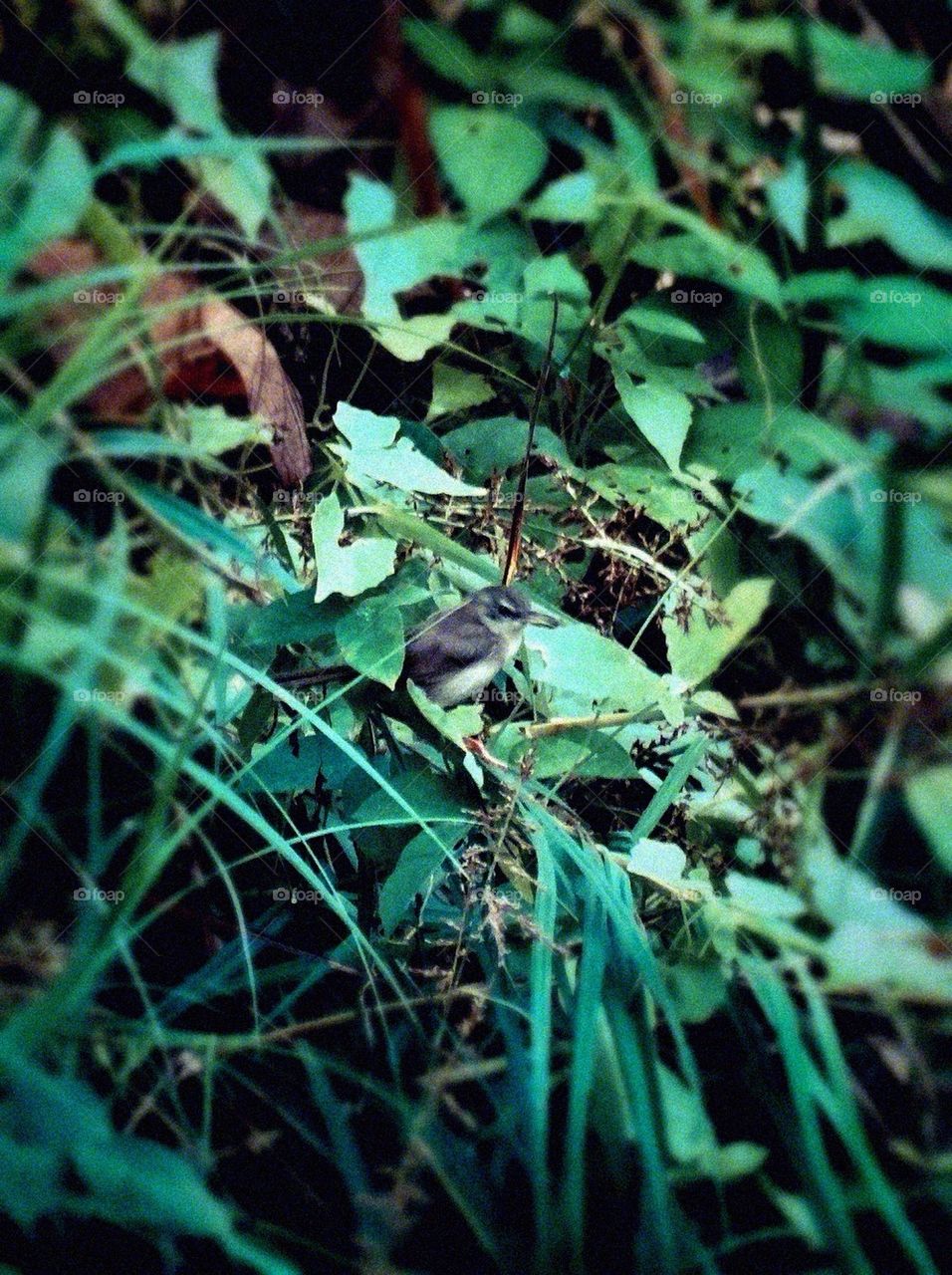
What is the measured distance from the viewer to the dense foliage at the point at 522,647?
1275 mm

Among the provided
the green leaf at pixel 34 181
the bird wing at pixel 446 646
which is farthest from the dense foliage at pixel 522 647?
the bird wing at pixel 446 646

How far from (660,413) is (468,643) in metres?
0.73

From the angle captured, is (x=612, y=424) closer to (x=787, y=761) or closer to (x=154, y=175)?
(x=787, y=761)

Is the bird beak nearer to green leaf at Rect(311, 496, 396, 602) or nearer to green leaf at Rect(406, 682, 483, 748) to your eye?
green leaf at Rect(406, 682, 483, 748)

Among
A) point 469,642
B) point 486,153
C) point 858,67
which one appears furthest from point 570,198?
point 469,642

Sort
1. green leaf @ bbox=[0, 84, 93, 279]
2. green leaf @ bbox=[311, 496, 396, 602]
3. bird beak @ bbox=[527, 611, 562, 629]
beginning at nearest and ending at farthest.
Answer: green leaf @ bbox=[0, 84, 93, 279]
green leaf @ bbox=[311, 496, 396, 602]
bird beak @ bbox=[527, 611, 562, 629]

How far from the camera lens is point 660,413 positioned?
6.19 ft

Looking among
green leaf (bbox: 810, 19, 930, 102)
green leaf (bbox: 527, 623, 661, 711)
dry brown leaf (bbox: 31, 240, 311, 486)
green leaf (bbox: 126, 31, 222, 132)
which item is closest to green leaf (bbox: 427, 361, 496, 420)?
dry brown leaf (bbox: 31, 240, 311, 486)

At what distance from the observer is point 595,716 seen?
2.05 metres

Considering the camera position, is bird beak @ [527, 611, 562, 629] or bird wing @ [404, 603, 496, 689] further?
bird wing @ [404, 603, 496, 689]

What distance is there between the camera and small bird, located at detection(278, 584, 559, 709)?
7.03 feet

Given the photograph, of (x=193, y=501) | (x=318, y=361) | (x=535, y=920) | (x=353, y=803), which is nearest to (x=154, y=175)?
(x=193, y=501)

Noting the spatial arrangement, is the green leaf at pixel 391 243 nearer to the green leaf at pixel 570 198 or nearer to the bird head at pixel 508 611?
the green leaf at pixel 570 198

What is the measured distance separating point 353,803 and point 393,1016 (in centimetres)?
46
